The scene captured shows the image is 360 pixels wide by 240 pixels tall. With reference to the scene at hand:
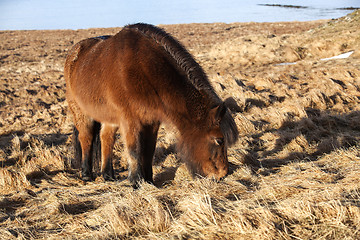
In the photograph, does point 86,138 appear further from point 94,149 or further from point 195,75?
point 195,75

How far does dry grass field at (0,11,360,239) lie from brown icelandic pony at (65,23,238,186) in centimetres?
28

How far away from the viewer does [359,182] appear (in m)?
3.04

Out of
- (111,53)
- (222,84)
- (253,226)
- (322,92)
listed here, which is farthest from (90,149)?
(322,92)

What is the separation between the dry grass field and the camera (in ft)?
8.06

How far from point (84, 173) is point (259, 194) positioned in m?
3.23

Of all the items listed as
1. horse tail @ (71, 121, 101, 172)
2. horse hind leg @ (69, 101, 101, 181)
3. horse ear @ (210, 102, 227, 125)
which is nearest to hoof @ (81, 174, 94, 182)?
horse hind leg @ (69, 101, 101, 181)

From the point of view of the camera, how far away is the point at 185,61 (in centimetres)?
395

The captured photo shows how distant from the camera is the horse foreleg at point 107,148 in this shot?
5094 millimetres

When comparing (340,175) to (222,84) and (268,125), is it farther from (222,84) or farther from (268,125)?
(222,84)

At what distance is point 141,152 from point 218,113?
3.89ft

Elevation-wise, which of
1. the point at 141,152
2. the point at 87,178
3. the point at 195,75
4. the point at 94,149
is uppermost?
the point at 195,75

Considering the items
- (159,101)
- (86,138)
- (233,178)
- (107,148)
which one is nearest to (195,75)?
(159,101)

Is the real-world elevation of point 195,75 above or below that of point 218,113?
above

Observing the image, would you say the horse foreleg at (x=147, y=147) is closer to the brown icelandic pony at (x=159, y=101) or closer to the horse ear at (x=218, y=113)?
the brown icelandic pony at (x=159, y=101)
